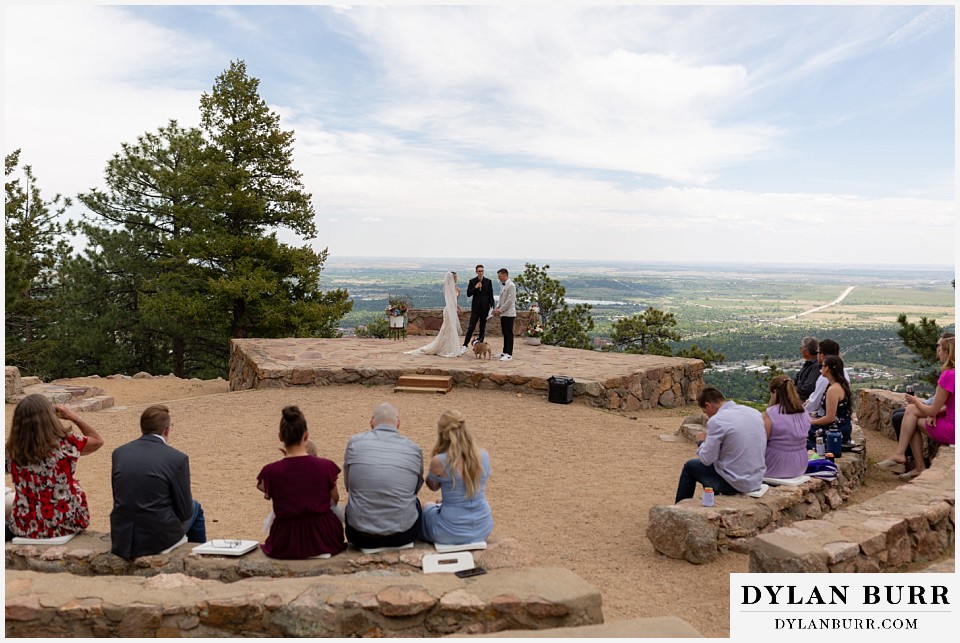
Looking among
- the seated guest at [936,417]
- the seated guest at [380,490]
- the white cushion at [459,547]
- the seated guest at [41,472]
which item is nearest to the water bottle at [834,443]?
the seated guest at [936,417]

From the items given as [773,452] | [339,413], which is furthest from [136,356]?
[773,452]

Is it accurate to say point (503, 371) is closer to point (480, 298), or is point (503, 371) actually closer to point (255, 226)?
point (480, 298)

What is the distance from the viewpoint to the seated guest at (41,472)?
3.88 metres

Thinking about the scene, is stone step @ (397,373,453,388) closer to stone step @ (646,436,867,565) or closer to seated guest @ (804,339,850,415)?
seated guest @ (804,339,850,415)

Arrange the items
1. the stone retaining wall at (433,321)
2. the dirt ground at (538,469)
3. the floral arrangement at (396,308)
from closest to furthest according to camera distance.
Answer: the dirt ground at (538,469)
the floral arrangement at (396,308)
the stone retaining wall at (433,321)

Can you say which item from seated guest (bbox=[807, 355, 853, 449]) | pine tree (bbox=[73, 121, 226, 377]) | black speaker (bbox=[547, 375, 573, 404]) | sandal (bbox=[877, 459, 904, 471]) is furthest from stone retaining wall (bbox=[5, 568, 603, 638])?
pine tree (bbox=[73, 121, 226, 377])

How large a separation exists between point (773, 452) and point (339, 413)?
6.03m

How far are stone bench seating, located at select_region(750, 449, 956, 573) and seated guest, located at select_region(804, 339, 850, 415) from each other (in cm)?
172

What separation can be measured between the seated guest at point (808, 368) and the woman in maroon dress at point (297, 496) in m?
5.53

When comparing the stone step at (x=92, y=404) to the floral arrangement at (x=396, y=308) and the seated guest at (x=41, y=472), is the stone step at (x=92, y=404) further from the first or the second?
the seated guest at (x=41, y=472)

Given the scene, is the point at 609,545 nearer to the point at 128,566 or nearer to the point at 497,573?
the point at 497,573

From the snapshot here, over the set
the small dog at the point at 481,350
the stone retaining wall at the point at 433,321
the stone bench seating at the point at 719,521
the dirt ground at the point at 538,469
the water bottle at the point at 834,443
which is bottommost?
the dirt ground at the point at 538,469

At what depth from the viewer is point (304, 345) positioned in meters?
13.8

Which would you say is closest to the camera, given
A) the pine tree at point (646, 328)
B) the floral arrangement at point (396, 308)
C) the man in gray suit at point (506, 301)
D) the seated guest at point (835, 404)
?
the seated guest at point (835, 404)
